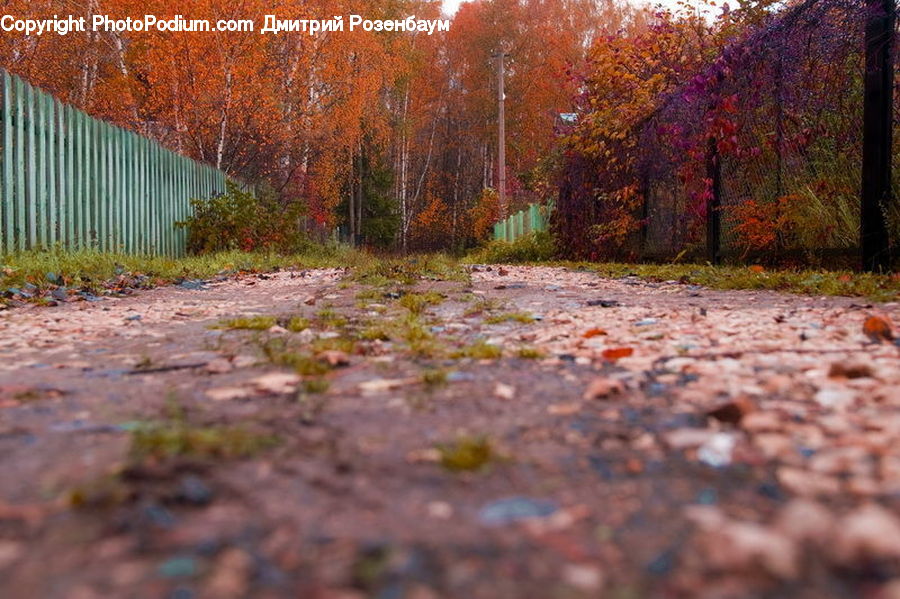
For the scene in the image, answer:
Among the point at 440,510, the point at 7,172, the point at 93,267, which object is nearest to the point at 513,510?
the point at 440,510

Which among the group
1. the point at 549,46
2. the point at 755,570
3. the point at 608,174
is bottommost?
the point at 755,570

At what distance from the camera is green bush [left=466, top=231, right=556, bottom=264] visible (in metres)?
13.8

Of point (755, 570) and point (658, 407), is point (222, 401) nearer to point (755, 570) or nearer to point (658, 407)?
point (658, 407)

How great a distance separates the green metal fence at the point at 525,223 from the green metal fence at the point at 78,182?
26.7ft

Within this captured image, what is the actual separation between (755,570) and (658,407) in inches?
30.1

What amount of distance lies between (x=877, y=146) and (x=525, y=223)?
13.3 m

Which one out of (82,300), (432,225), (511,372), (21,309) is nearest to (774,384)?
(511,372)

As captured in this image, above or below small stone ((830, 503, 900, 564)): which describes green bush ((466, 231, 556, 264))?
above

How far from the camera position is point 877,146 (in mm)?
5762

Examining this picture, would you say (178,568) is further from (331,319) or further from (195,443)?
(331,319)

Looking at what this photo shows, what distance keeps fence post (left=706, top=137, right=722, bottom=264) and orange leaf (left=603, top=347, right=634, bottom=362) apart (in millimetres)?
6506

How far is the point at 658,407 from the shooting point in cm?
163

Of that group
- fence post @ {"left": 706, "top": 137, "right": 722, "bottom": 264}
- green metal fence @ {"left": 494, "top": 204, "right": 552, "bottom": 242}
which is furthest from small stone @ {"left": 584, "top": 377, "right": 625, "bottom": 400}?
green metal fence @ {"left": 494, "top": 204, "right": 552, "bottom": 242}

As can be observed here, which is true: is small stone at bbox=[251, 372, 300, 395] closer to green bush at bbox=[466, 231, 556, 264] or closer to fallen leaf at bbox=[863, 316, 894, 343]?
fallen leaf at bbox=[863, 316, 894, 343]
